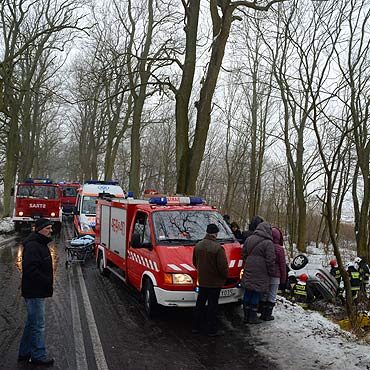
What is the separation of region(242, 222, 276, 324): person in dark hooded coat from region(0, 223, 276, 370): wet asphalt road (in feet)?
1.24

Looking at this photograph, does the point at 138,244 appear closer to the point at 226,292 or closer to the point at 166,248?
the point at 166,248

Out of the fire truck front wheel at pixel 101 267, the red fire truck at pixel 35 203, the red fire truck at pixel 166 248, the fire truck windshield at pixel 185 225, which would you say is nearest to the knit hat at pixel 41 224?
the red fire truck at pixel 166 248

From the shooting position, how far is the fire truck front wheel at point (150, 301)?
25.0 ft

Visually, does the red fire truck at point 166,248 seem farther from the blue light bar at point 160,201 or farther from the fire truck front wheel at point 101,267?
the fire truck front wheel at point 101,267

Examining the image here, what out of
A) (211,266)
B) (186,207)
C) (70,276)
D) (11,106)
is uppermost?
(11,106)

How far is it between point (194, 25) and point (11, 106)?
1542 centimetres

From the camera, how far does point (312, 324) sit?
7203 mm

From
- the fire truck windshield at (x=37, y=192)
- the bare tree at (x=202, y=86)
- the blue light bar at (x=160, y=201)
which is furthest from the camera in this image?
the fire truck windshield at (x=37, y=192)

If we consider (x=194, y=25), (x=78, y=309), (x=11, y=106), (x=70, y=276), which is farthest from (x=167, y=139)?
(x=78, y=309)

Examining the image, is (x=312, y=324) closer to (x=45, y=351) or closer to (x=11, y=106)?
(x=45, y=351)

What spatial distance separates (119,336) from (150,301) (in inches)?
46.7

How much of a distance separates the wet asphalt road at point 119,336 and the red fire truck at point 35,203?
35.3 feet

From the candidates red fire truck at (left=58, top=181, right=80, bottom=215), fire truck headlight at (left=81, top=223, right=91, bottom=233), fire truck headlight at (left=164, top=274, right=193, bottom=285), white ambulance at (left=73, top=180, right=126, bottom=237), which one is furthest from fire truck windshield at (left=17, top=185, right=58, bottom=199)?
fire truck headlight at (left=164, top=274, right=193, bottom=285)

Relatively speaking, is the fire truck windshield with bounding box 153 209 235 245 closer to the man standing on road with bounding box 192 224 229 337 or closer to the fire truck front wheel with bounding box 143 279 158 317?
the fire truck front wheel with bounding box 143 279 158 317
